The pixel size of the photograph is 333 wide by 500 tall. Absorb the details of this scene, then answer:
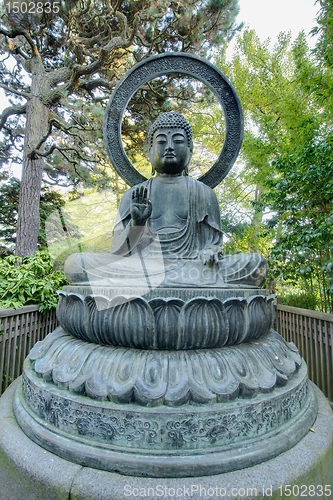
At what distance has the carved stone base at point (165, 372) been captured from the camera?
142 centimetres

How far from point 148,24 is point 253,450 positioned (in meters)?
9.07

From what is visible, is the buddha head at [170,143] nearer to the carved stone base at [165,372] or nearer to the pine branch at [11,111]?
the carved stone base at [165,372]

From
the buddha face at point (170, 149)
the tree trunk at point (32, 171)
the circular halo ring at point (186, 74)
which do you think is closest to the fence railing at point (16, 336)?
the circular halo ring at point (186, 74)

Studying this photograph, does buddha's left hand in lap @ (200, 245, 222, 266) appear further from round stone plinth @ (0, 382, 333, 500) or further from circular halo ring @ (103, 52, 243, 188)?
circular halo ring @ (103, 52, 243, 188)

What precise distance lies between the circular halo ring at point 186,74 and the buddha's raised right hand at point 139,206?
1311 millimetres

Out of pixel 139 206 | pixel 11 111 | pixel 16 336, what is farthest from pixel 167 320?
pixel 11 111

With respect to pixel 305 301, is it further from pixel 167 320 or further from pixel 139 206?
pixel 167 320

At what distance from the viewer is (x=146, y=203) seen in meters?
2.29

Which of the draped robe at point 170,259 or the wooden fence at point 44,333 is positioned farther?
the wooden fence at point 44,333

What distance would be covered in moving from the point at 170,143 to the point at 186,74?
99 cm

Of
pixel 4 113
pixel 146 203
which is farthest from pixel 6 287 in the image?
pixel 4 113

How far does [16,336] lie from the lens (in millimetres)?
3168

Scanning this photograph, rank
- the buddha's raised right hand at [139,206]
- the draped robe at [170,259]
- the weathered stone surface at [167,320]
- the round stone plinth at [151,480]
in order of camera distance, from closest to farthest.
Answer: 1. the round stone plinth at [151,480]
2. the weathered stone surface at [167,320]
3. the draped robe at [170,259]
4. the buddha's raised right hand at [139,206]

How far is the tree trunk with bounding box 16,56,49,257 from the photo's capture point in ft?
22.7
